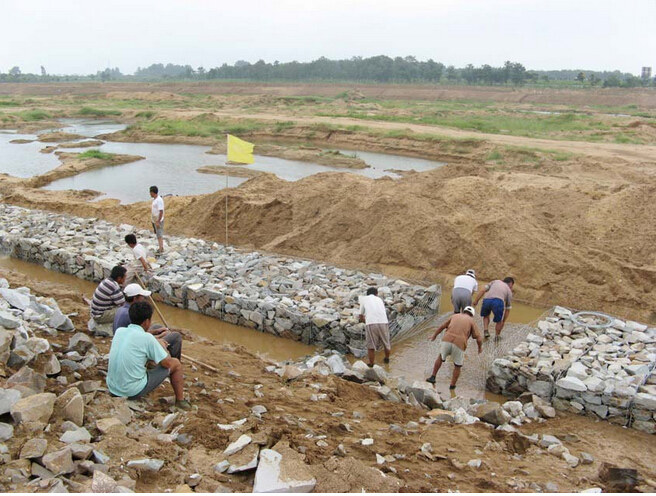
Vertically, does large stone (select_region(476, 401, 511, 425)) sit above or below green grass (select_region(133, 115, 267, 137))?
below

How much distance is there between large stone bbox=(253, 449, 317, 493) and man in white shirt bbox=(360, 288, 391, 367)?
11.6 ft

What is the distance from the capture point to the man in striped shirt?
7.03 m

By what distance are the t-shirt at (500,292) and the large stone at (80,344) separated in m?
5.86

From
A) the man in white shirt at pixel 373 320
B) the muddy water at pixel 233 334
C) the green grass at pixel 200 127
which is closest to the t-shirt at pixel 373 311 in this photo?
the man in white shirt at pixel 373 320

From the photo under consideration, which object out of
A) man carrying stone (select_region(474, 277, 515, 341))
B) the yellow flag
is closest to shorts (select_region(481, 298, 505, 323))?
man carrying stone (select_region(474, 277, 515, 341))

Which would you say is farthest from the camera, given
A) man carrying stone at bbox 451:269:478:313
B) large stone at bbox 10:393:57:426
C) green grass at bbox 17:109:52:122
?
green grass at bbox 17:109:52:122

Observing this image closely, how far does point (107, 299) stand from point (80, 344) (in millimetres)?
926

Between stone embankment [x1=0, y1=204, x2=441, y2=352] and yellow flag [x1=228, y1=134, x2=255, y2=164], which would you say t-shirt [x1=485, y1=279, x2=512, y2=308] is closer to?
stone embankment [x1=0, y1=204, x2=441, y2=352]

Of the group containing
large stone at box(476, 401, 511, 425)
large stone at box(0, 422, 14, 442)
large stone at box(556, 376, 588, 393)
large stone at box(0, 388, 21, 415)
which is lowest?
large stone at box(476, 401, 511, 425)

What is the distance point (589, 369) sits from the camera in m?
7.30

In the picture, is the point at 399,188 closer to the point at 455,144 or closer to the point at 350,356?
the point at 350,356

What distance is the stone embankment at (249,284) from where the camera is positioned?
29.6 ft

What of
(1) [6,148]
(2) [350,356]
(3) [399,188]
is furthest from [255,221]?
(1) [6,148]

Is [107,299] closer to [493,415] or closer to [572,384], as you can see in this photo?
[493,415]
